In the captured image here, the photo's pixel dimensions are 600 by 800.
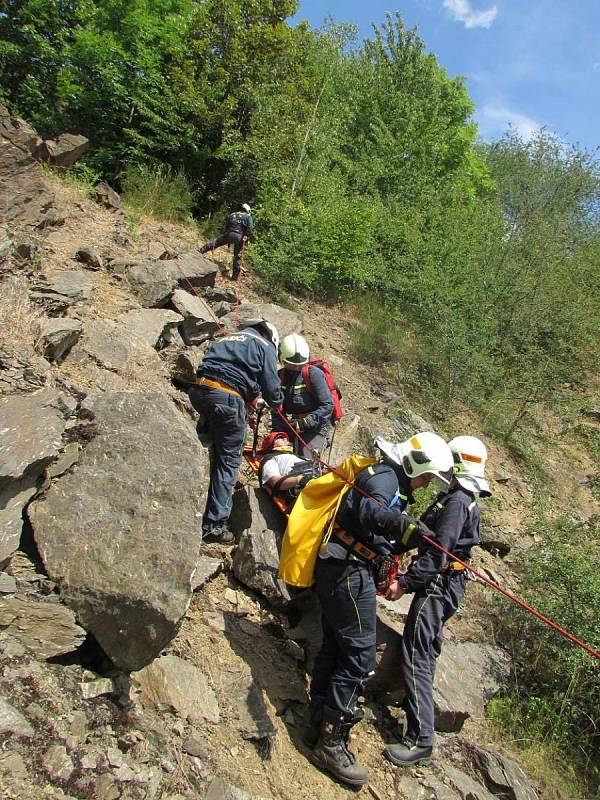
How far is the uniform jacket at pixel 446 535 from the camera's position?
380 cm

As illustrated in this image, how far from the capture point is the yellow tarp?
11.7 ft

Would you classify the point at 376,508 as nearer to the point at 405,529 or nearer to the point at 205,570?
the point at 405,529

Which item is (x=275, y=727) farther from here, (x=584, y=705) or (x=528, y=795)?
(x=584, y=705)

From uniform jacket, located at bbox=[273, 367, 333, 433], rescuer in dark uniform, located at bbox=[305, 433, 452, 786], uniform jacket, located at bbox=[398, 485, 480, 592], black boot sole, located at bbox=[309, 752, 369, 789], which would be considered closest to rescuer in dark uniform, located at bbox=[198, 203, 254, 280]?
uniform jacket, located at bbox=[273, 367, 333, 433]

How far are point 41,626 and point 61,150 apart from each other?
415 inches

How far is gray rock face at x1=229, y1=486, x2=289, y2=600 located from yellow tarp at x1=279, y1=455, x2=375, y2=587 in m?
0.78

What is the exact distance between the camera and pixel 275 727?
3490 mm

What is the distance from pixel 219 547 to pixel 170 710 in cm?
160

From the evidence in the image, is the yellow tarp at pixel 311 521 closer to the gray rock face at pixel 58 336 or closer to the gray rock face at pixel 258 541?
the gray rock face at pixel 258 541

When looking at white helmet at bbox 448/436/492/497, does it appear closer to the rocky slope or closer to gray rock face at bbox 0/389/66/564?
the rocky slope

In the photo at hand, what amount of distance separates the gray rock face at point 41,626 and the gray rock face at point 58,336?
9.11 ft

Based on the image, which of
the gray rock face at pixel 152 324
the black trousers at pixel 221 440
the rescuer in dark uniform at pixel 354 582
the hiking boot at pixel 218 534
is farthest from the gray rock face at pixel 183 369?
the rescuer in dark uniform at pixel 354 582

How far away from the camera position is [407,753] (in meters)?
3.70

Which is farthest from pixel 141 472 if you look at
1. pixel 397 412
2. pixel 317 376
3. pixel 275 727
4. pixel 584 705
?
pixel 397 412
